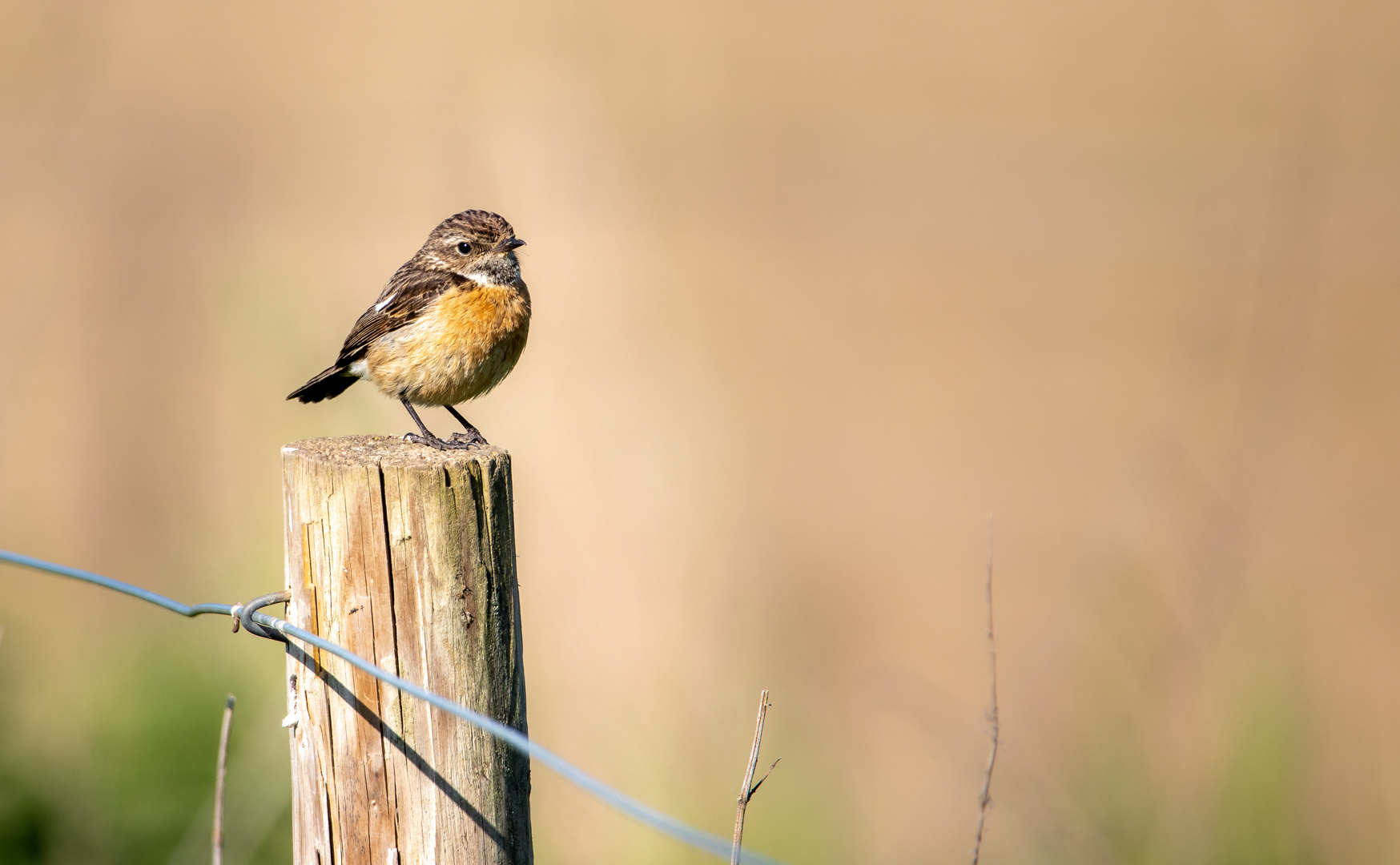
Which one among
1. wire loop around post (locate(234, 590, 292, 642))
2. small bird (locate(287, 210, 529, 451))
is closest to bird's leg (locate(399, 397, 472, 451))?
small bird (locate(287, 210, 529, 451))

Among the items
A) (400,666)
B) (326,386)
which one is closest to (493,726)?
(400,666)

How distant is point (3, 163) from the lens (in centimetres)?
879

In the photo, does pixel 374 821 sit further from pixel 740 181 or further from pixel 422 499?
pixel 740 181

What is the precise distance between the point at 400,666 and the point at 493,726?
30 centimetres

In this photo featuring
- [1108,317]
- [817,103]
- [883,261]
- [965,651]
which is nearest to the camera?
[965,651]

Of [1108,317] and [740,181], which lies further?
[740,181]

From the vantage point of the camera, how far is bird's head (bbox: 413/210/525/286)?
16.8 feet

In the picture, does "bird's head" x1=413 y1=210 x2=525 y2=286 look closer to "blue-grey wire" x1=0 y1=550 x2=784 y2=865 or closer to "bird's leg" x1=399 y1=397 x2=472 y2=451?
"bird's leg" x1=399 y1=397 x2=472 y2=451

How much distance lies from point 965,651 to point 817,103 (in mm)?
9945

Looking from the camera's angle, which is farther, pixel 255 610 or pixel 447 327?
pixel 447 327

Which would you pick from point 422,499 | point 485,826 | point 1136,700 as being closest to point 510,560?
point 422,499

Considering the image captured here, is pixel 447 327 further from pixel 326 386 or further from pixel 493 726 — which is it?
pixel 493 726

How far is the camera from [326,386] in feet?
16.5

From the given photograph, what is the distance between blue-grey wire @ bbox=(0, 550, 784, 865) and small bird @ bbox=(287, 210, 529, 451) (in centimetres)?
206
